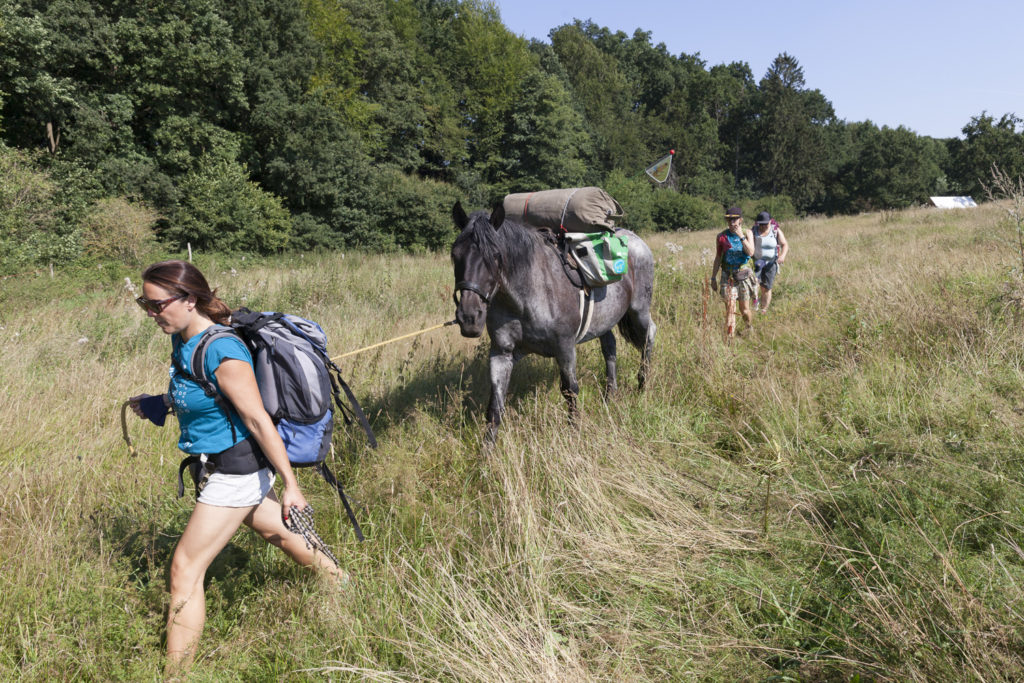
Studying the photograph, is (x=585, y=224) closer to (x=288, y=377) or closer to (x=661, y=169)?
(x=288, y=377)

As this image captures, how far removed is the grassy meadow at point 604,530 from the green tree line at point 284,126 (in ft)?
37.3

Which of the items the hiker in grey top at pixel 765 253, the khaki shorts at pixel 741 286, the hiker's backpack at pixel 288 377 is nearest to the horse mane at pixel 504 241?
the hiker's backpack at pixel 288 377

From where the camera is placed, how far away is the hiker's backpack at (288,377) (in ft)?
7.74

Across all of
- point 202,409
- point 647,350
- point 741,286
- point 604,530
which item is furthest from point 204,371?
point 741,286

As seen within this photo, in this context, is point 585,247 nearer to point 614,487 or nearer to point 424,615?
point 614,487

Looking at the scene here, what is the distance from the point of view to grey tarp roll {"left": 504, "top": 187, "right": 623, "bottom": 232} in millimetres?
5219

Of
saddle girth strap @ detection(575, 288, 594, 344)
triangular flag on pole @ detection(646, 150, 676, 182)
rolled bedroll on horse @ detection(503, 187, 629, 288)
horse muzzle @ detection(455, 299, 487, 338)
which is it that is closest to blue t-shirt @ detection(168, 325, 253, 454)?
horse muzzle @ detection(455, 299, 487, 338)

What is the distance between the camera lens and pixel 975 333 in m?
5.16

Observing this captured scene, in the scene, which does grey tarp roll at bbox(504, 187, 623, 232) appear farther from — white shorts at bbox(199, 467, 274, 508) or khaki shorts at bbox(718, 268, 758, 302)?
white shorts at bbox(199, 467, 274, 508)

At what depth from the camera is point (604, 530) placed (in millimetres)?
2977

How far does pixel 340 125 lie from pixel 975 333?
102ft

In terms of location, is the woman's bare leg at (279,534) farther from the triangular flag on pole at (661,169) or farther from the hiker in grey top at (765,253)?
the triangular flag on pole at (661,169)

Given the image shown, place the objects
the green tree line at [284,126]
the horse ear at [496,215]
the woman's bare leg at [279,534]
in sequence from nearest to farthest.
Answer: the woman's bare leg at [279,534] → the horse ear at [496,215] → the green tree line at [284,126]

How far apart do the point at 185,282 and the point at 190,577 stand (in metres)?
1.28
